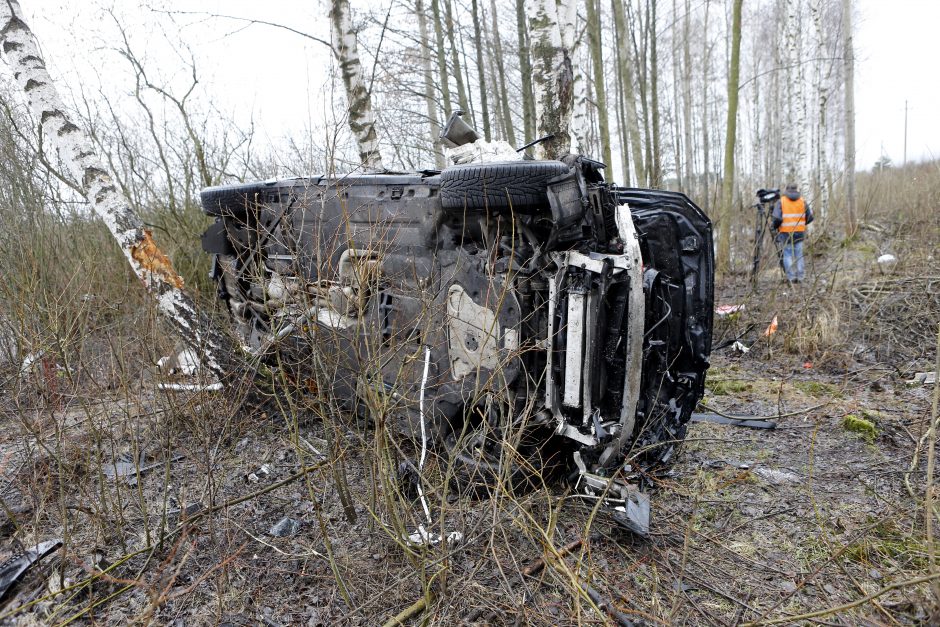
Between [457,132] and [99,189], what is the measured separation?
3099mm

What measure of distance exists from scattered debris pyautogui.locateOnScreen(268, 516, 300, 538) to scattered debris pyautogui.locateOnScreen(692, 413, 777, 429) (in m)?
3.11

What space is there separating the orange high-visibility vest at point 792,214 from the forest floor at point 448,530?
152 inches

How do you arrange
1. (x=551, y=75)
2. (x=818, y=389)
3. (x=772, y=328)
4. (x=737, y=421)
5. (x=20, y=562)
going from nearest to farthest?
1. (x=20, y=562)
2. (x=737, y=421)
3. (x=818, y=389)
4. (x=551, y=75)
5. (x=772, y=328)

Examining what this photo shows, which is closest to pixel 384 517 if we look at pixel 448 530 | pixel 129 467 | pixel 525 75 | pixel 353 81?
pixel 448 530

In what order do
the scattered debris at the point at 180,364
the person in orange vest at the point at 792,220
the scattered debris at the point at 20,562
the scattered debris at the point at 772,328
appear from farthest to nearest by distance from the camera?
the person in orange vest at the point at 792,220, the scattered debris at the point at 772,328, the scattered debris at the point at 180,364, the scattered debris at the point at 20,562

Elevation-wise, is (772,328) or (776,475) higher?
(772,328)

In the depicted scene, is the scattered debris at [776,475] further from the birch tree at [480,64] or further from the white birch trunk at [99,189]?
the birch tree at [480,64]

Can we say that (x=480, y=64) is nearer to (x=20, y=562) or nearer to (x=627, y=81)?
(x=627, y=81)

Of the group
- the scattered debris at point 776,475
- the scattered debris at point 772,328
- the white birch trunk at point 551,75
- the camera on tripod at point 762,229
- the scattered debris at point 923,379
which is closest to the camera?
the scattered debris at point 776,475

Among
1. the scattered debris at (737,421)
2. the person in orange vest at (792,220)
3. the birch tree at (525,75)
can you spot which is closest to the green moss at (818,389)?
the scattered debris at (737,421)

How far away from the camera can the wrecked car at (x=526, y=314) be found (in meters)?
2.86

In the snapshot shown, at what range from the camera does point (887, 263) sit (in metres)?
6.88

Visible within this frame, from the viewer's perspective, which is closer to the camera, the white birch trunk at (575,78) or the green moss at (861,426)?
the green moss at (861,426)

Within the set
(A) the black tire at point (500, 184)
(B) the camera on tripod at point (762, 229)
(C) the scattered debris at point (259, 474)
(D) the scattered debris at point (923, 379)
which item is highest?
(A) the black tire at point (500, 184)
